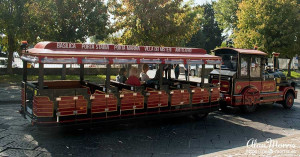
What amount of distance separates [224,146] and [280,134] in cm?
243

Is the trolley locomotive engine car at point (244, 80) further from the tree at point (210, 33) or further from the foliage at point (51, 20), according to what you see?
the tree at point (210, 33)

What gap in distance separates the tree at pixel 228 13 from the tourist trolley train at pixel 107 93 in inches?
1345

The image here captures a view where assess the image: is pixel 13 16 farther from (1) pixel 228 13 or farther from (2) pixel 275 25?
(1) pixel 228 13

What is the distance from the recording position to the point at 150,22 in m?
18.7

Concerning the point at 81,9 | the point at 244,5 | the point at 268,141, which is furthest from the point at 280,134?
the point at 244,5

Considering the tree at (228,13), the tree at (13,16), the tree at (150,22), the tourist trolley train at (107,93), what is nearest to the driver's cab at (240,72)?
the tourist trolley train at (107,93)

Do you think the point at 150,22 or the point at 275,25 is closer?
the point at 150,22

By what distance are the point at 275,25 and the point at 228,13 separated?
17.6 metres

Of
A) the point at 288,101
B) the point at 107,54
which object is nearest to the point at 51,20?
the point at 107,54

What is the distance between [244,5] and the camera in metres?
28.7

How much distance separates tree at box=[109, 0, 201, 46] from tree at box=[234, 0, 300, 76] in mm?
10313

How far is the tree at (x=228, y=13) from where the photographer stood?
137 ft

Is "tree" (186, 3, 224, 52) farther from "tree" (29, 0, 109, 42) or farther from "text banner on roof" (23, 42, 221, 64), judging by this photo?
"text banner on roof" (23, 42, 221, 64)

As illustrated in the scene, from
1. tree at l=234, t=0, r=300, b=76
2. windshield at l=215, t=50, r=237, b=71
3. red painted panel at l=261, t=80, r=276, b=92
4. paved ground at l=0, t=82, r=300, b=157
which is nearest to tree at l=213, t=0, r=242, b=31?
tree at l=234, t=0, r=300, b=76
